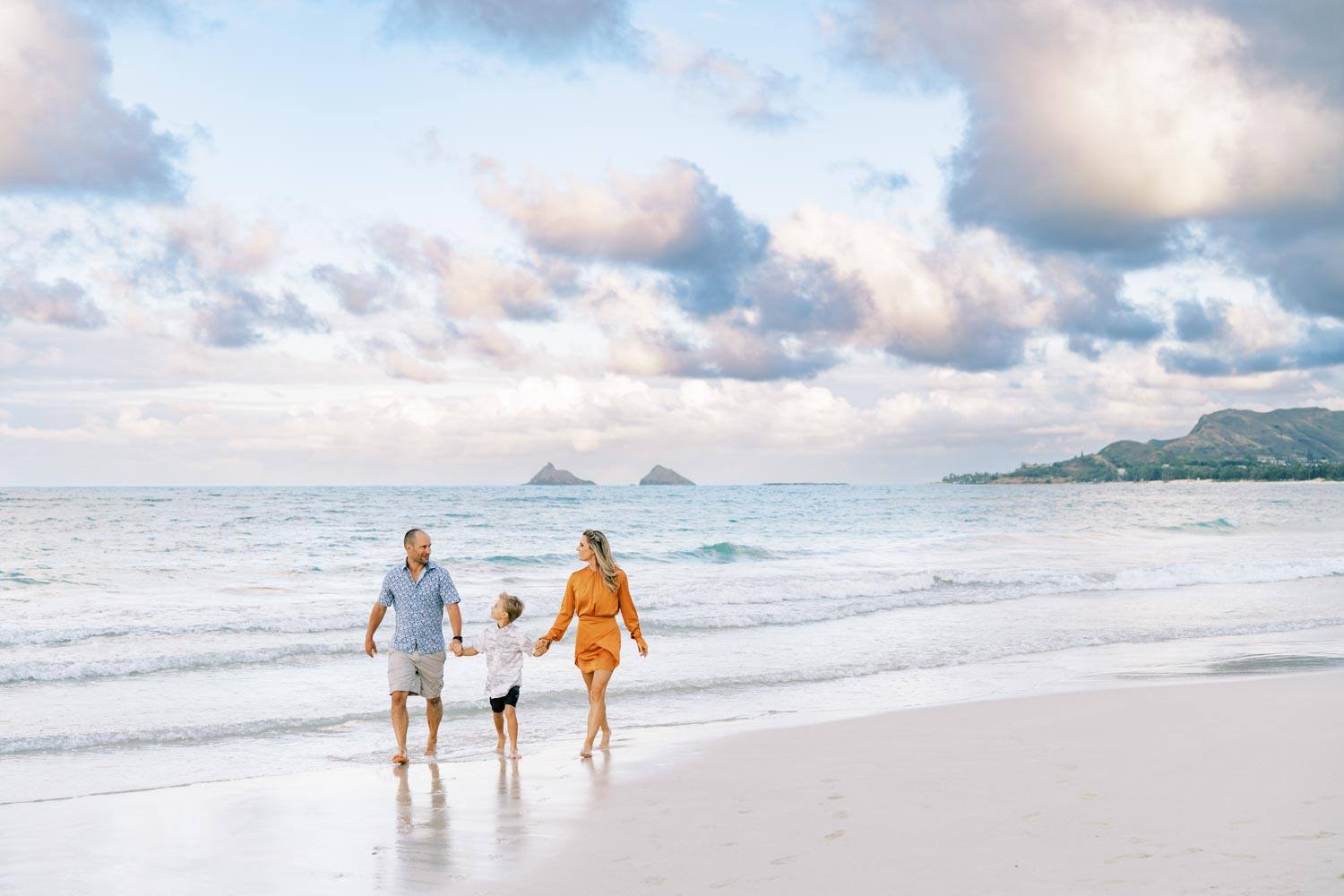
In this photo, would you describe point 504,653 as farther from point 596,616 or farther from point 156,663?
point 156,663

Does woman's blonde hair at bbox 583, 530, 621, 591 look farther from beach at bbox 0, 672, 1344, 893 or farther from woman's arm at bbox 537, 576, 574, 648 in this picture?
beach at bbox 0, 672, 1344, 893

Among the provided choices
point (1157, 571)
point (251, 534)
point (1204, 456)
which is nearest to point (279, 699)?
point (1157, 571)

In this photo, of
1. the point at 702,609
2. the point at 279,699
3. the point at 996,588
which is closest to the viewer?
the point at 279,699

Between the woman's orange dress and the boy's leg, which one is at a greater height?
the woman's orange dress

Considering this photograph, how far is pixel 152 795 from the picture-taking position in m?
8.19

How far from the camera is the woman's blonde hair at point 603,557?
29.7 ft

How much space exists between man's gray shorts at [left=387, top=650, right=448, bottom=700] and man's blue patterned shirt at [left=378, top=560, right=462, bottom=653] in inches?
2.7

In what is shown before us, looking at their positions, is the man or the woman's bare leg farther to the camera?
the woman's bare leg

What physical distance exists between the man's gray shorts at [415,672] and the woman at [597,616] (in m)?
0.96

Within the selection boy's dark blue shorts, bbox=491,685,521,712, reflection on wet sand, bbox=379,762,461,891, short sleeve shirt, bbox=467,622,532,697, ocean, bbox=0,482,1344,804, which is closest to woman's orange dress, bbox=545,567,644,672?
short sleeve shirt, bbox=467,622,532,697

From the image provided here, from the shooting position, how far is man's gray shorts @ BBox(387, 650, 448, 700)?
9.16 meters

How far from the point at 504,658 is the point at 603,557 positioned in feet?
4.46

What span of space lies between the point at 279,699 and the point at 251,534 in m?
37.5

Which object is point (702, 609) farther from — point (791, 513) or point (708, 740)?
point (791, 513)
